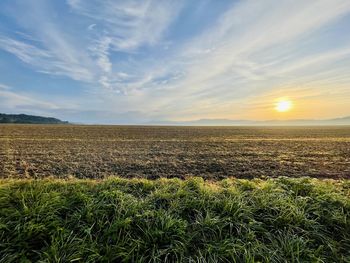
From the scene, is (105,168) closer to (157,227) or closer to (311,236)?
(157,227)

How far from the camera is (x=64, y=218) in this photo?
4160 millimetres

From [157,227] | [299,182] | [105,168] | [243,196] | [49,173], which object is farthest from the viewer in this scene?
[105,168]

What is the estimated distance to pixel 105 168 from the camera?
1426 cm

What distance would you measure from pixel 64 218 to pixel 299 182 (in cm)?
623

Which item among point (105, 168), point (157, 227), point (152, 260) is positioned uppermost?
point (157, 227)

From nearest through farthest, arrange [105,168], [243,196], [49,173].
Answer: [243,196] → [49,173] → [105,168]

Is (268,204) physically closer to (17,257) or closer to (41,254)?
(41,254)

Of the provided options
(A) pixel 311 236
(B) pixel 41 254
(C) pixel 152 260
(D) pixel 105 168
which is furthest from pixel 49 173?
(A) pixel 311 236

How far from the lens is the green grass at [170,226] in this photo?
11.3 feet

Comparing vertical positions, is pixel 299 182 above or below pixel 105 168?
above

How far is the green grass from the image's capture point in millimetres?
3457

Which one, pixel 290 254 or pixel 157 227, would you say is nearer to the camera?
pixel 290 254

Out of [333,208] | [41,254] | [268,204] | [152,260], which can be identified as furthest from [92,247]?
[333,208]

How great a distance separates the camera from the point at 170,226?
3947mm
